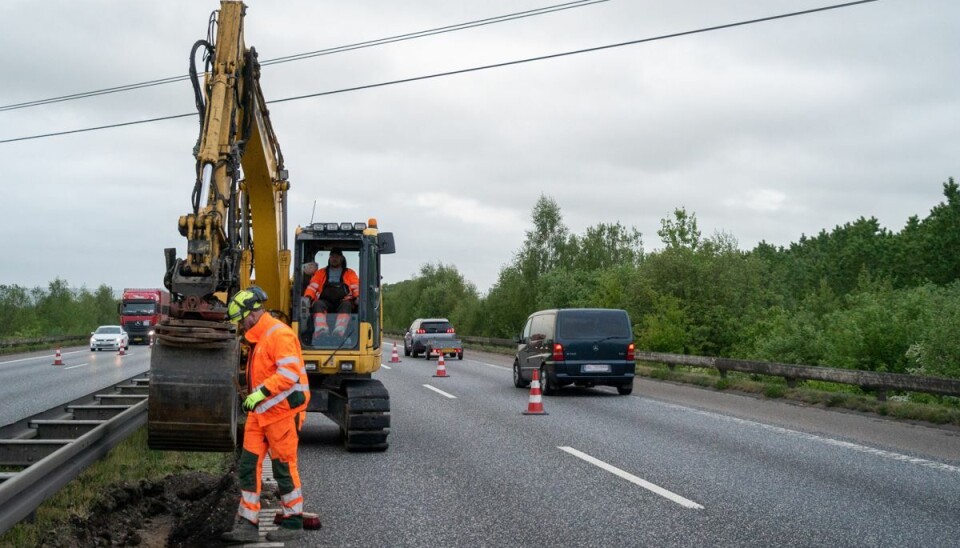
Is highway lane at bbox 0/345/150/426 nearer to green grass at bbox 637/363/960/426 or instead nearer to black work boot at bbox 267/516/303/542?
black work boot at bbox 267/516/303/542

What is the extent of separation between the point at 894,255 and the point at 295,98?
80942 mm

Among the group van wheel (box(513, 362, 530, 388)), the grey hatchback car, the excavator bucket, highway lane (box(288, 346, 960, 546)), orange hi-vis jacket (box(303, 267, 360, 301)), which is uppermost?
orange hi-vis jacket (box(303, 267, 360, 301))

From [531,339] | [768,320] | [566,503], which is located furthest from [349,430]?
[768,320]

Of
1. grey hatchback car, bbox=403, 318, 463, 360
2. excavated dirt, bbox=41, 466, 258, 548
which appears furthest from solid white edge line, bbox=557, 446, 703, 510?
grey hatchback car, bbox=403, 318, 463, 360

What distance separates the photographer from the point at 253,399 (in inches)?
253

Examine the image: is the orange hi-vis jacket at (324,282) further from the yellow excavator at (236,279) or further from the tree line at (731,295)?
the tree line at (731,295)

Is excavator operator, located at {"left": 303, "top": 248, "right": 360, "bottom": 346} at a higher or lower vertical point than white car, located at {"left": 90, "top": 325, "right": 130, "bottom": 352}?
higher

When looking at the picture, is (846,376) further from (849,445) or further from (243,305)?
(243,305)

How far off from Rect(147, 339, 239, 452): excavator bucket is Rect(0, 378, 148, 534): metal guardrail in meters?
0.60

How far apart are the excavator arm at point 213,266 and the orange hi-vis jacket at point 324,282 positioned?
0.96 metres

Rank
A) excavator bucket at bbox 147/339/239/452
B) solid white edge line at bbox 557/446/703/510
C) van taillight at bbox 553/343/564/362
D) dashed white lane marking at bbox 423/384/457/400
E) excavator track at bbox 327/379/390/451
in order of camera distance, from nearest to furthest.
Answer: excavator bucket at bbox 147/339/239/452, solid white edge line at bbox 557/446/703/510, excavator track at bbox 327/379/390/451, dashed white lane marking at bbox 423/384/457/400, van taillight at bbox 553/343/564/362

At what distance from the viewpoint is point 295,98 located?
923 inches

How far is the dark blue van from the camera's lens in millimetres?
18578

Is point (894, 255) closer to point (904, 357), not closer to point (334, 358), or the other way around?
point (904, 357)
